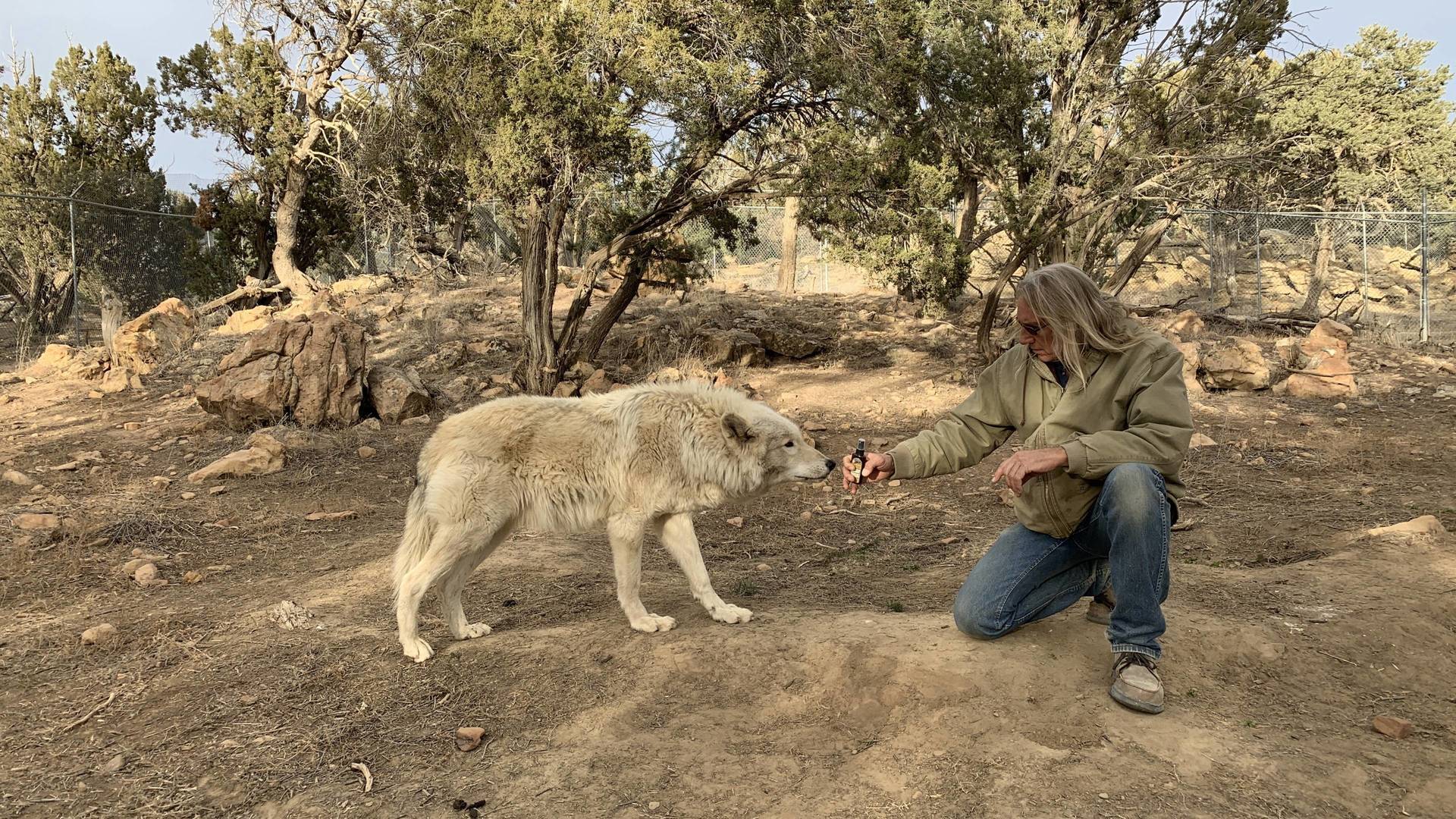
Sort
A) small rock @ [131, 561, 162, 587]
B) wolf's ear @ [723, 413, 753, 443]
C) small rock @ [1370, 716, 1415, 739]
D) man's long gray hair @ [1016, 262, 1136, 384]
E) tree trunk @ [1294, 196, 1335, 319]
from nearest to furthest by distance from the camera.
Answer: small rock @ [1370, 716, 1415, 739] → man's long gray hair @ [1016, 262, 1136, 384] → wolf's ear @ [723, 413, 753, 443] → small rock @ [131, 561, 162, 587] → tree trunk @ [1294, 196, 1335, 319]

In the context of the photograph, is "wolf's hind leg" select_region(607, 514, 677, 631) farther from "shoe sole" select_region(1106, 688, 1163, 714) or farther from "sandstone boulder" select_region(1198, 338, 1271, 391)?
"sandstone boulder" select_region(1198, 338, 1271, 391)

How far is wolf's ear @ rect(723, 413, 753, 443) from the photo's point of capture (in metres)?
5.44

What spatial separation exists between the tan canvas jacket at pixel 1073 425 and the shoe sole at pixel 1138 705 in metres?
0.78

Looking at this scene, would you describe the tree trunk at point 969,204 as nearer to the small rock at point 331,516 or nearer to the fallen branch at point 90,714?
the small rock at point 331,516

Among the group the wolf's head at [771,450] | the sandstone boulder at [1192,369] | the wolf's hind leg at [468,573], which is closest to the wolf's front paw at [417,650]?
the wolf's hind leg at [468,573]

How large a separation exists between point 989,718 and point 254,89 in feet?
69.1

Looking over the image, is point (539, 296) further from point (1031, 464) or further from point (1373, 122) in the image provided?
point (1373, 122)

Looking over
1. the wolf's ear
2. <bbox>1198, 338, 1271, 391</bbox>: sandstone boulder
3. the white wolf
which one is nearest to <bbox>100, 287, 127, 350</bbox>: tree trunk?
the white wolf

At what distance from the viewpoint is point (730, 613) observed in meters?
5.19

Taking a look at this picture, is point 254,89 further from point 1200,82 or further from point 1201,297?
point 1201,297

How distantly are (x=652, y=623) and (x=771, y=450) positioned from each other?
1248 mm

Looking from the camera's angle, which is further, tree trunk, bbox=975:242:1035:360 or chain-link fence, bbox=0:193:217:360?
chain-link fence, bbox=0:193:217:360

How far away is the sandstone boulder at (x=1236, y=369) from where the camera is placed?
12406 millimetres

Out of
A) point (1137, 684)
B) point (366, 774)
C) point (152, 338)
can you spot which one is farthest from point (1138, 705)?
point (152, 338)
